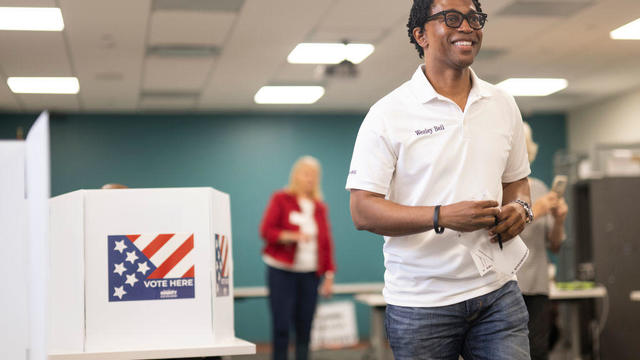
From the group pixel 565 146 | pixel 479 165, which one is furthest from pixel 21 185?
pixel 565 146

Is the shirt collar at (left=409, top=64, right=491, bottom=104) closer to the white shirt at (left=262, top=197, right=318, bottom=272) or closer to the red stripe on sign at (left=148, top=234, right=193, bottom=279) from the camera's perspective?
the red stripe on sign at (left=148, top=234, right=193, bottom=279)

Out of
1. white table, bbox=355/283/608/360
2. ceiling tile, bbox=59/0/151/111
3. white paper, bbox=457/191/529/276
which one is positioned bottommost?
white table, bbox=355/283/608/360

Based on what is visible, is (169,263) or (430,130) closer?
(430,130)

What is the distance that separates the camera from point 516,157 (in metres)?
2.09

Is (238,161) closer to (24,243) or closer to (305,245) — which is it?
(305,245)

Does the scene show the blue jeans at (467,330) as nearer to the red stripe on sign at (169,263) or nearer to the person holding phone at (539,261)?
the red stripe on sign at (169,263)

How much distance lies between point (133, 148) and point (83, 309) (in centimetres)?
811

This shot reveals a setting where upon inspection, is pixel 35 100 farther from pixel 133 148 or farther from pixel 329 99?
pixel 329 99

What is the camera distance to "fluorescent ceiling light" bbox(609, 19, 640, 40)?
659 cm

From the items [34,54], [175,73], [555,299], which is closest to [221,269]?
[555,299]

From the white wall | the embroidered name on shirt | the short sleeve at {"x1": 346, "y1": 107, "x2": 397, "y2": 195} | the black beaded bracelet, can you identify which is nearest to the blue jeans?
the black beaded bracelet

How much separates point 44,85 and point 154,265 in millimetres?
6442

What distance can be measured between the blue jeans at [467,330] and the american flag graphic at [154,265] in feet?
2.32

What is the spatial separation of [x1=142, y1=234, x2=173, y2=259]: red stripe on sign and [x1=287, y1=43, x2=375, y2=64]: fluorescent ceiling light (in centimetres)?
484
